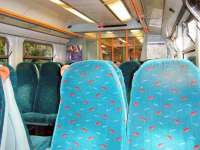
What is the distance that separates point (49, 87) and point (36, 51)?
2.28 meters

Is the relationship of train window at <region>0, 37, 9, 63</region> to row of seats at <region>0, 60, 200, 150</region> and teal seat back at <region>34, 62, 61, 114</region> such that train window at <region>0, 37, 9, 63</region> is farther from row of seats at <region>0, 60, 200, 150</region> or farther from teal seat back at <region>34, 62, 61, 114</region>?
row of seats at <region>0, 60, 200, 150</region>

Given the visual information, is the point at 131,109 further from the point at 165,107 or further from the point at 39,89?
the point at 39,89

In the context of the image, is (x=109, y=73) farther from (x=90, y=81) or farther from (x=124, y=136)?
(x=124, y=136)

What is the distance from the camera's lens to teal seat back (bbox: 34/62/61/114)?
409cm

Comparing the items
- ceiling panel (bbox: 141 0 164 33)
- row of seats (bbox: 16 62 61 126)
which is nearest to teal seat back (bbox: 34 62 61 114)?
row of seats (bbox: 16 62 61 126)

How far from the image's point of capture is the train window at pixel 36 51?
569 centimetres

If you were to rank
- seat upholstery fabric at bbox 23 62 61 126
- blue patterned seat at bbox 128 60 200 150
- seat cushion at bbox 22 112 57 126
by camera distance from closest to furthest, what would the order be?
blue patterned seat at bbox 128 60 200 150 → seat cushion at bbox 22 112 57 126 → seat upholstery fabric at bbox 23 62 61 126

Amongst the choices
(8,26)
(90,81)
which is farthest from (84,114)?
(8,26)

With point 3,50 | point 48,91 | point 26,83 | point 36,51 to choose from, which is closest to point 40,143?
point 48,91

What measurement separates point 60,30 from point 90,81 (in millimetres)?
4964

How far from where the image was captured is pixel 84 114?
76.3 inches

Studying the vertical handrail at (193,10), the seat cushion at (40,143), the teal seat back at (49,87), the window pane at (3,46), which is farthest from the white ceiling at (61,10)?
the seat cushion at (40,143)

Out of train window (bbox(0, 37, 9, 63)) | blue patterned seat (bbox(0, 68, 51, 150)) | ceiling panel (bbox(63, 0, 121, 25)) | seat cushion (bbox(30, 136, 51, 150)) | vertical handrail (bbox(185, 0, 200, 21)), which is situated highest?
ceiling panel (bbox(63, 0, 121, 25))

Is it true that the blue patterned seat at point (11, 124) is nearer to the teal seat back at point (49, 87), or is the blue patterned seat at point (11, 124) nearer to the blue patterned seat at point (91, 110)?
the blue patterned seat at point (91, 110)
